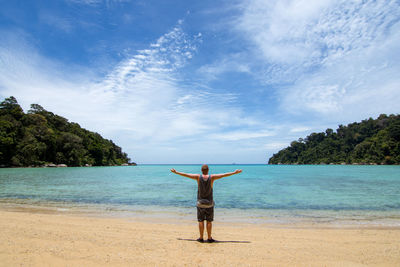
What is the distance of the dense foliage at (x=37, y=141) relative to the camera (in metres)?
70.4

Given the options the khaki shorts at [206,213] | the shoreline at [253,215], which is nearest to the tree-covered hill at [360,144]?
the shoreline at [253,215]

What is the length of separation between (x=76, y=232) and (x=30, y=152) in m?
84.0

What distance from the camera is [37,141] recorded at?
260 feet

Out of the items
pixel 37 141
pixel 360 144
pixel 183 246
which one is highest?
pixel 360 144

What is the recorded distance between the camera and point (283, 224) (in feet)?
32.4

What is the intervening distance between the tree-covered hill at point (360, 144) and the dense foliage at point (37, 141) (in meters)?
148

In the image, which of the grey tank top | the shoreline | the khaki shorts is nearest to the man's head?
the grey tank top

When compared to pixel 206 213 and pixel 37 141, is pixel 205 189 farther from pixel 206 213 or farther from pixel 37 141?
pixel 37 141

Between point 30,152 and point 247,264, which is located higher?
point 30,152

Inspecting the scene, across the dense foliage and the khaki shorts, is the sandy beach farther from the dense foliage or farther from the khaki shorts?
the dense foliage

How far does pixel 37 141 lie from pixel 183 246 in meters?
93.4

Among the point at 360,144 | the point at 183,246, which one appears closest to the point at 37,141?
the point at 183,246

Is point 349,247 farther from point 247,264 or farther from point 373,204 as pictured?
point 373,204

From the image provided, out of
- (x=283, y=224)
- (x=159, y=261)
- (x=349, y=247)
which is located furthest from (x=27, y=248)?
(x=283, y=224)
